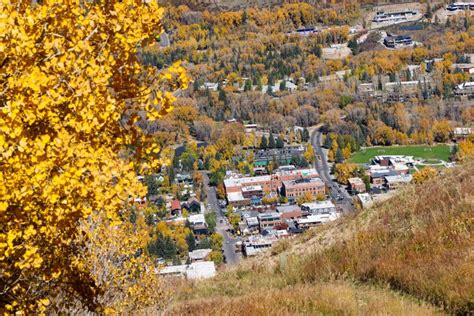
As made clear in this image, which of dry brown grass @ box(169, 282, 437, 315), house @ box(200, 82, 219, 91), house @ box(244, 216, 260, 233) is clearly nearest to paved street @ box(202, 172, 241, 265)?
house @ box(244, 216, 260, 233)

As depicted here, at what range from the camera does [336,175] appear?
4166 centimetres

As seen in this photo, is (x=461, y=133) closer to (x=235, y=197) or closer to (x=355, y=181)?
(x=355, y=181)

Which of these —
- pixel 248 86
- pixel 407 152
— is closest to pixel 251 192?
pixel 407 152

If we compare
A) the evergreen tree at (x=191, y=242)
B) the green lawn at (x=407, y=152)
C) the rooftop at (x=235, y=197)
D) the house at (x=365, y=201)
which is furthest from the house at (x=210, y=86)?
the house at (x=365, y=201)

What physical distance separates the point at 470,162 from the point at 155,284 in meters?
6.39

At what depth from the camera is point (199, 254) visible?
2745 cm

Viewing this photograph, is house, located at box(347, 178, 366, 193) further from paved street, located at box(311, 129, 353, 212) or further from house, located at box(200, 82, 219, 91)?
house, located at box(200, 82, 219, 91)

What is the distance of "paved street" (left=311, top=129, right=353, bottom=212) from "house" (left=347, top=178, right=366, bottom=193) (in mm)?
508

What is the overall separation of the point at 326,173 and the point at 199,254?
1818cm

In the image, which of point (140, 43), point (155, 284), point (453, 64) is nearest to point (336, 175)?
point (453, 64)

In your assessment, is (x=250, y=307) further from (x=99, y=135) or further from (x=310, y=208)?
(x=310, y=208)

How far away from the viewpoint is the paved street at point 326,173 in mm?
35503

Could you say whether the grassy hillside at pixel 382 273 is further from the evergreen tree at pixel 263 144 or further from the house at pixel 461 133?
A: the house at pixel 461 133

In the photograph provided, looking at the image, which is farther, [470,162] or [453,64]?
[453,64]
